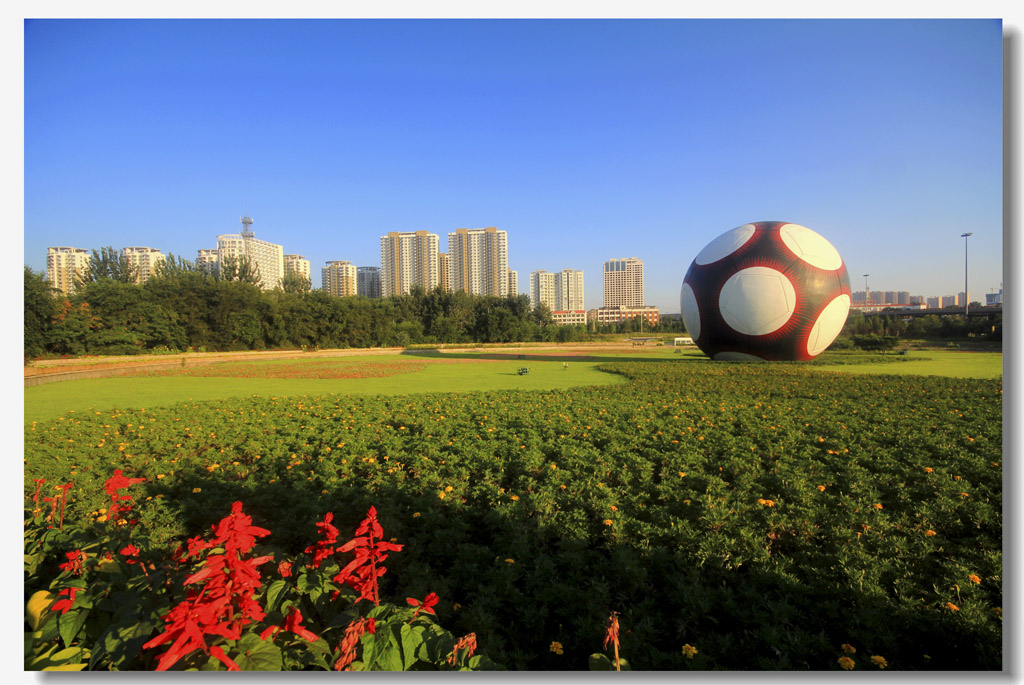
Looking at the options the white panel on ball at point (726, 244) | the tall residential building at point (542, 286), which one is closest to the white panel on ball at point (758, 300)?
the white panel on ball at point (726, 244)

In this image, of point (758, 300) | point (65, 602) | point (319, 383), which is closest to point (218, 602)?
point (65, 602)

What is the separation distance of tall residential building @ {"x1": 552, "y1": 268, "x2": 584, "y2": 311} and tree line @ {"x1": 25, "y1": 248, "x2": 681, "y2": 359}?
67139 millimetres

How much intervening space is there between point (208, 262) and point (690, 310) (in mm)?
30944

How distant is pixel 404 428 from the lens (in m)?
5.93

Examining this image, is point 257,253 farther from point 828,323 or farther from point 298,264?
point 828,323

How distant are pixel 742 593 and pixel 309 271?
67017 mm

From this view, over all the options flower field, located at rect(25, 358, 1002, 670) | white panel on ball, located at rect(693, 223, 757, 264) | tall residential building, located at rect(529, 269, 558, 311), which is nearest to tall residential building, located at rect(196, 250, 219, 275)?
flower field, located at rect(25, 358, 1002, 670)

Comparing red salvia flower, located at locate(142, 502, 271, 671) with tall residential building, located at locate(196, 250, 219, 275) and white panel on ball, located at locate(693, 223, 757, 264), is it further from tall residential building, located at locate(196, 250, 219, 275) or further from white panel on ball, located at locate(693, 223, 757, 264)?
tall residential building, located at locate(196, 250, 219, 275)

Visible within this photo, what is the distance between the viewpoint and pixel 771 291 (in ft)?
41.7

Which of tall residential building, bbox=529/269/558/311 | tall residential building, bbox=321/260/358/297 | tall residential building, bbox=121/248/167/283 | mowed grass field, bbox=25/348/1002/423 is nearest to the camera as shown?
mowed grass field, bbox=25/348/1002/423

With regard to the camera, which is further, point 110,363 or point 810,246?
point 110,363

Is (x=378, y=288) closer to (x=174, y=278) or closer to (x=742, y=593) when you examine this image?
(x=174, y=278)

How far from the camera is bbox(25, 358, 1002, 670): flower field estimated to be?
7.93 ft

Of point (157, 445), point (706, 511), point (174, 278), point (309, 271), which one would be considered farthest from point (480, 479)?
point (309, 271)
